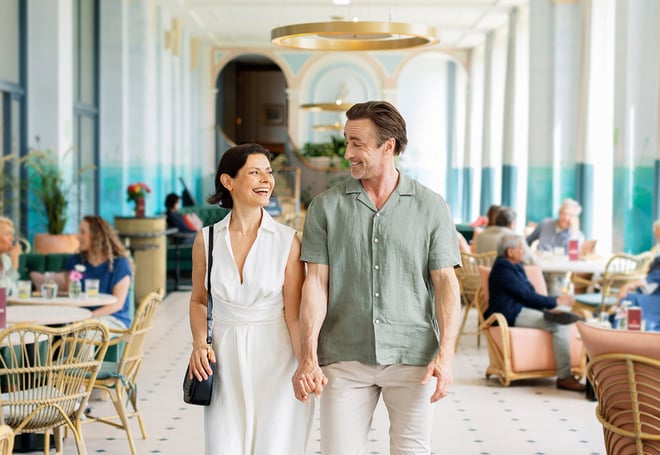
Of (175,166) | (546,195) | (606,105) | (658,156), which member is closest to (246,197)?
(658,156)

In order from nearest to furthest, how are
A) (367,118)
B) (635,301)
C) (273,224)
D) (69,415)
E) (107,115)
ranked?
(367,118), (273,224), (69,415), (635,301), (107,115)

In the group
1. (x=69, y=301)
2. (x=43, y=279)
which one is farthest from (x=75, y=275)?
(x=43, y=279)

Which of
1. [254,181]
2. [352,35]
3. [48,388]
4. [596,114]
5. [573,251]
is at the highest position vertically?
[352,35]

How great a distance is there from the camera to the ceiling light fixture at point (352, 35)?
28.3ft

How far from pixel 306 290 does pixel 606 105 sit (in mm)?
11271

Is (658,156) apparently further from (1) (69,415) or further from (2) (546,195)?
(1) (69,415)

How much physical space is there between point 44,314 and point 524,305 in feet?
11.7

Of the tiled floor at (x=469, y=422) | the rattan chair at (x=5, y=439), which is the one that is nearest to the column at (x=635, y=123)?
the tiled floor at (x=469, y=422)

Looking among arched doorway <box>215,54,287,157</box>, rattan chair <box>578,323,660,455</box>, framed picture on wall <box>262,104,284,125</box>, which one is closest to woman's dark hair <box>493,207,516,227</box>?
rattan chair <box>578,323,660,455</box>

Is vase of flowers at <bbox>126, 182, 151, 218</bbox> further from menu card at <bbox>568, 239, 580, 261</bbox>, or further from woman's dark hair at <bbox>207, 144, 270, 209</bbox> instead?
woman's dark hair at <bbox>207, 144, 270, 209</bbox>

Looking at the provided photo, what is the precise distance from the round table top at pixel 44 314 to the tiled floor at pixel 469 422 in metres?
0.73

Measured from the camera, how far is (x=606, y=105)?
1370 cm

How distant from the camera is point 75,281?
685 centimetres

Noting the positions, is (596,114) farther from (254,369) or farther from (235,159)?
(254,369)
